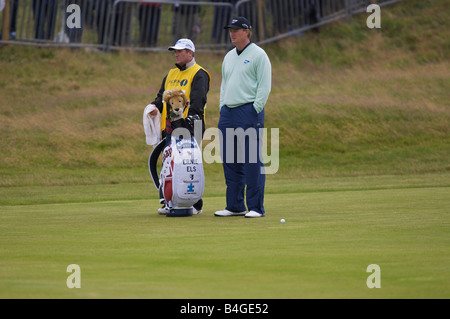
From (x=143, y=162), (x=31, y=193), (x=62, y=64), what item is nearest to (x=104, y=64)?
(x=62, y=64)

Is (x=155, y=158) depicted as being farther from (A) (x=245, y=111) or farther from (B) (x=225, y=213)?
(A) (x=245, y=111)

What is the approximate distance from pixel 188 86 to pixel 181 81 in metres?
0.14

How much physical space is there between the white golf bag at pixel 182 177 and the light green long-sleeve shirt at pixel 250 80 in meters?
0.74

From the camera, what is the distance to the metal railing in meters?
23.8

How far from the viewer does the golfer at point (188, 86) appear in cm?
962

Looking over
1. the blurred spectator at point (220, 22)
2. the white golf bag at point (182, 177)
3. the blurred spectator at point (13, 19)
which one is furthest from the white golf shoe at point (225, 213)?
the blurred spectator at point (220, 22)

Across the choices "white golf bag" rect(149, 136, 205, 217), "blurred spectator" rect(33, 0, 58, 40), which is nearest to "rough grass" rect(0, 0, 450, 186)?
"blurred spectator" rect(33, 0, 58, 40)

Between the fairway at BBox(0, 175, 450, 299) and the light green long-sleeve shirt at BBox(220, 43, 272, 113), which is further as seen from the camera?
the light green long-sleeve shirt at BBox(220, 43, 272, 113)

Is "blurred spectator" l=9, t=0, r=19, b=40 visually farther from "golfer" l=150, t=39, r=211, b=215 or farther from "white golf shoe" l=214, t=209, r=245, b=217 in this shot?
"white golf shoe" l=214, t=209, r=245, b=217

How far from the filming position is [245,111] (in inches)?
370

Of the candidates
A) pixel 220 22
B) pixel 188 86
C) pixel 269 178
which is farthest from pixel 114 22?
pixel 188 86

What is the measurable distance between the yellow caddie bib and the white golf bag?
41cm

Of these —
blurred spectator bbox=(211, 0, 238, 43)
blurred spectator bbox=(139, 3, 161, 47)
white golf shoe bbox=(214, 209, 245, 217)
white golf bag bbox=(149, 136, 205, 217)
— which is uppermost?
blurred spectator bbox=(211, 0, 238, 43)

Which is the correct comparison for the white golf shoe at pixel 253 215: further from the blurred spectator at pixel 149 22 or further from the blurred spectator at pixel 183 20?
the blurred spectator at pixel 183 20
